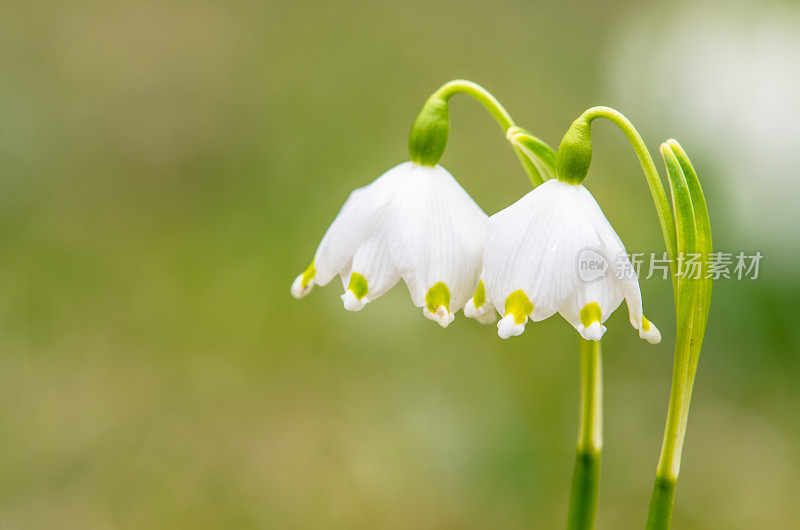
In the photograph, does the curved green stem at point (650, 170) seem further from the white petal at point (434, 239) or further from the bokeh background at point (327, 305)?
the bokeh background at point (327, 305)

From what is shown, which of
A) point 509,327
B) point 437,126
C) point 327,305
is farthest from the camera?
point 327,305

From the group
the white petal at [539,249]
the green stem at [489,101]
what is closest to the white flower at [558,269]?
the white petal at [539,249]

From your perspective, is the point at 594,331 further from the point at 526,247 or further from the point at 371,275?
the point at 371,275

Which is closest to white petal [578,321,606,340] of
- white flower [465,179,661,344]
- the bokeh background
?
white flower [465,179,661,344]

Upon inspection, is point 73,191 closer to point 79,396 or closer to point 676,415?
point 79,396

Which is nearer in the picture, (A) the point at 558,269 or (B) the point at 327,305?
(A) the point at 558,269

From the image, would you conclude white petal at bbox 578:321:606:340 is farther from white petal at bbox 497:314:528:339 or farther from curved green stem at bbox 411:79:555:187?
curved green stem at bbox 411:79:555:187

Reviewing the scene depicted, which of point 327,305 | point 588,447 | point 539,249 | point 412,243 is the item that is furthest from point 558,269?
point 327,305
